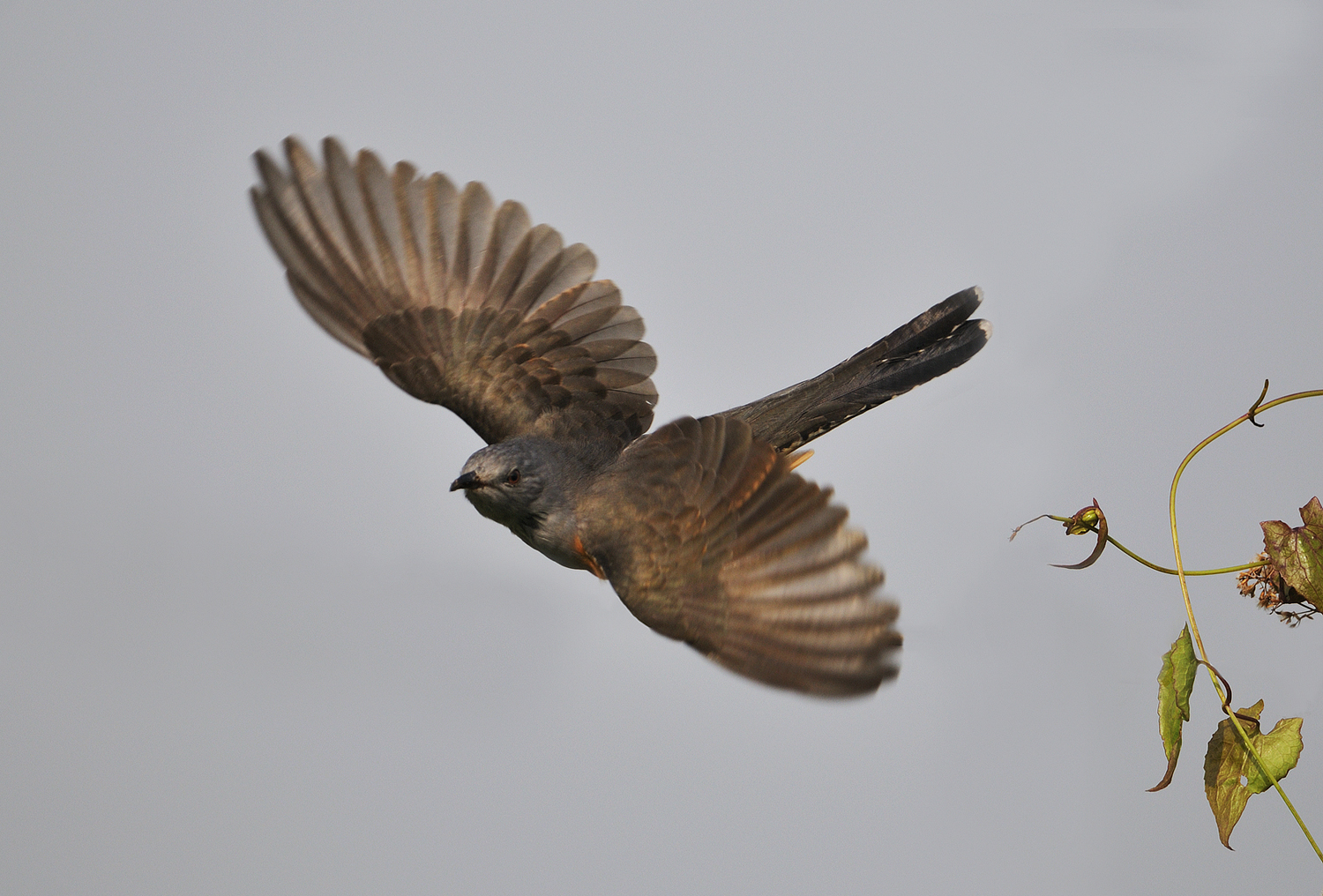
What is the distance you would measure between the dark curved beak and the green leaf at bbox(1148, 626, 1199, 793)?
4.64 ft

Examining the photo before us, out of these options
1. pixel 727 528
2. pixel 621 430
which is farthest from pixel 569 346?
pixel 727 528

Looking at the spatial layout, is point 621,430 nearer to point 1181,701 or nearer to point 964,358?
point 964,358

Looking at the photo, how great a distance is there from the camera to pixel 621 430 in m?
2.64

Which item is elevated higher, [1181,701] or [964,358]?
[964,358]

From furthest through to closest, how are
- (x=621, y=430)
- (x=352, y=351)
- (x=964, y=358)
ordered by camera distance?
(x=352, y=351)
(x=621, y=430)
(x=964, y=358)

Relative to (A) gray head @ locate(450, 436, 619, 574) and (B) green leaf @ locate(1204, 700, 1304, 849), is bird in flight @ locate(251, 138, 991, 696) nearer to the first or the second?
(A) gray head @ locate(450, 436, 619, 574)

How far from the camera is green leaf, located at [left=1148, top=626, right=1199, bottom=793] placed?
4.46 ft

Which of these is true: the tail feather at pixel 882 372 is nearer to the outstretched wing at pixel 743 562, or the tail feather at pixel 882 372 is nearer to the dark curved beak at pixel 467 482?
the outstretched wing at pixel 743 562

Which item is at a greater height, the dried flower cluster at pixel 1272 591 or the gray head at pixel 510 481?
the gray head at pixel 510 481

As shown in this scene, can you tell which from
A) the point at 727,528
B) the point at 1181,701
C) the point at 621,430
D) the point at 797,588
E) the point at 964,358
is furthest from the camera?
the point at 621,430

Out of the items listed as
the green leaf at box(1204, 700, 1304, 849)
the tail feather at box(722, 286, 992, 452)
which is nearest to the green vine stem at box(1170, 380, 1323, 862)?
the green leaf at box(1204, 700, 1304, 849)

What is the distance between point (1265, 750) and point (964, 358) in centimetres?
117

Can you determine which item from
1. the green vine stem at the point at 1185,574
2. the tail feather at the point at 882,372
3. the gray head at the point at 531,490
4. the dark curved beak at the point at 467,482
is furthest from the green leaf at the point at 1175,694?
the dark curved beak at the point at 467,482

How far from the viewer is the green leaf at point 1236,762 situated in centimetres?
136
